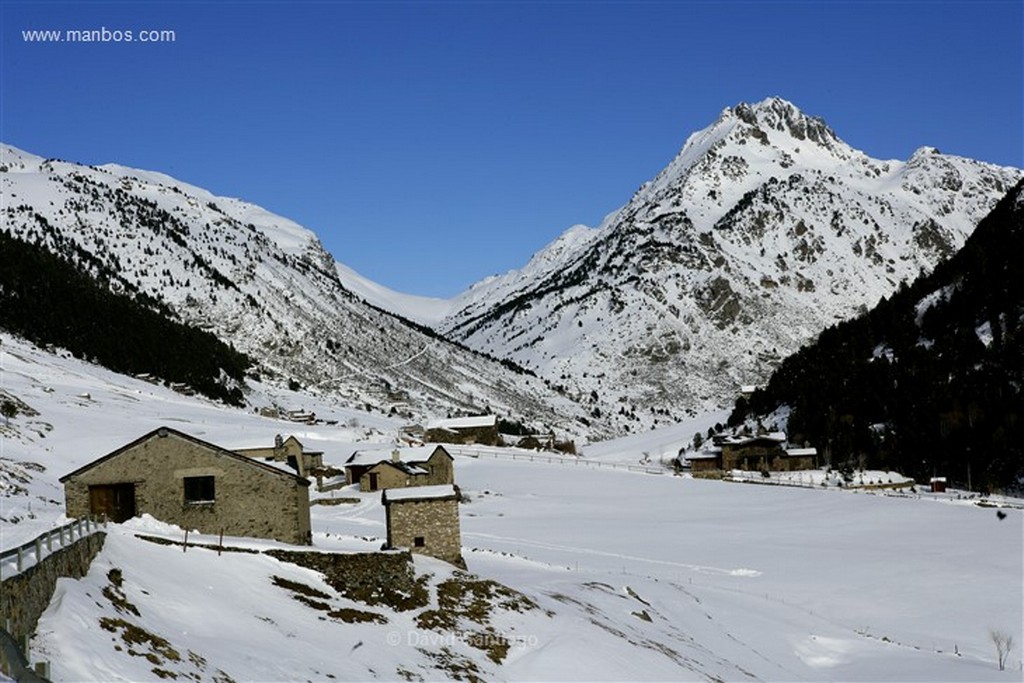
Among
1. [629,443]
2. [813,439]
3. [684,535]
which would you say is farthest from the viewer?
[629,443]

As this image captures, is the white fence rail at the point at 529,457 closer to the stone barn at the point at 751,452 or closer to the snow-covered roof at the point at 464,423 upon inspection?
the stone barn at the point at 751,452

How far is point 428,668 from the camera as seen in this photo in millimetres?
25562

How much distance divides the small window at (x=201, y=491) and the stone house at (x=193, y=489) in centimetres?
4

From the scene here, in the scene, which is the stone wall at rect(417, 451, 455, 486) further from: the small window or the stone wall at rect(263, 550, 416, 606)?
the stone wall at rect(263, 550, 416, 606)

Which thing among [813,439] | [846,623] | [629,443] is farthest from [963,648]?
[629,443]

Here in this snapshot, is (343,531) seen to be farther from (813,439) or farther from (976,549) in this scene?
(813,439)

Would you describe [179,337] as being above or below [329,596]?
above

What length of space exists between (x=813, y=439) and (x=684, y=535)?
61.8 metres

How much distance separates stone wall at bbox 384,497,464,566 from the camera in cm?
3791

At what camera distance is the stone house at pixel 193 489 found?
34781 millimetres

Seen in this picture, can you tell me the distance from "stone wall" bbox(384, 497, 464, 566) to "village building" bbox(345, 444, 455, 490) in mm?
37928

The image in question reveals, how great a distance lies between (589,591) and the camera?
3916 cm

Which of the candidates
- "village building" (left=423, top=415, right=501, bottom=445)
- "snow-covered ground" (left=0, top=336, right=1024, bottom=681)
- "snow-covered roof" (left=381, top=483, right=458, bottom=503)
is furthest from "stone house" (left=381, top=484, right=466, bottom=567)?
"village building" (left=423, top=415, right=501, bottom=445)

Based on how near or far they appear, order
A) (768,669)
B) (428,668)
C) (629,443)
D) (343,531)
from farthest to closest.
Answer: (629,443)
(343,531)
(768,669)
(428,668)
